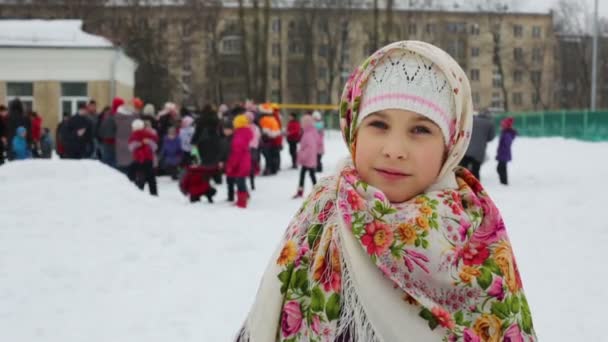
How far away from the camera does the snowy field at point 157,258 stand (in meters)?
4.69

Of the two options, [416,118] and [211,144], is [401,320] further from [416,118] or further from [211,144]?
[211,144]

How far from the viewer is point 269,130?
17688mm

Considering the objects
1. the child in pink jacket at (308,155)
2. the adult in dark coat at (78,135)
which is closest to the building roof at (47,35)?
the adult in dark coat at (78,135)

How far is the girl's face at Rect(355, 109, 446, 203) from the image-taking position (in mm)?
1948

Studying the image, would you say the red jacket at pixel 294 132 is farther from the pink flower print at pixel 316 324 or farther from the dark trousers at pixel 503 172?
the pink flower print at pixel 316 324

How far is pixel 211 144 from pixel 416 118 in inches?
425

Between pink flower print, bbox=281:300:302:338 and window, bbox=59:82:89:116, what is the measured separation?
95.6 ft

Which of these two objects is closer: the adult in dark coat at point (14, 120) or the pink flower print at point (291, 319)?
the pink flower print at point (291, 319)

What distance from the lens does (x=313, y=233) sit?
2.00 metres

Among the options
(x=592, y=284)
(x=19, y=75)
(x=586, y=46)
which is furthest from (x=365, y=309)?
(x=586, y=46)

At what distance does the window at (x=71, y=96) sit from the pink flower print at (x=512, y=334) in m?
29.3

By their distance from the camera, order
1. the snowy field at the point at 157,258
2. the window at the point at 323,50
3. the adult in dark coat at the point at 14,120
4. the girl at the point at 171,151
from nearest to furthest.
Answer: the snowy field at the point at 157,258 < the girl at the point at 171,151 < the adult in dark coat at the point at 14,120 < the window at the point at 323,50

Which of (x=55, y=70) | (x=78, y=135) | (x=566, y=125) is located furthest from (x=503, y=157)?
(x=55, y=70)

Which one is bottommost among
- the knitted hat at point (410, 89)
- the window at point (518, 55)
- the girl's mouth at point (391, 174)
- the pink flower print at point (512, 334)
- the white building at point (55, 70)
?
the pink flower print at point (512, 334)
